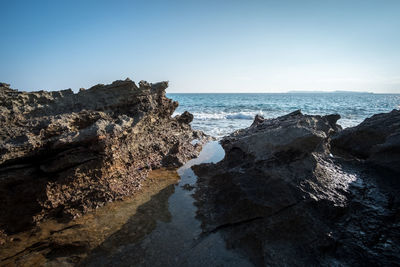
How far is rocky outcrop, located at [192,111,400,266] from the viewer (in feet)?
7.96

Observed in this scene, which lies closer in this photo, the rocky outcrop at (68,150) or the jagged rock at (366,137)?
the rocky outcrop at (68,150)

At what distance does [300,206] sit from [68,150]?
12.4ft

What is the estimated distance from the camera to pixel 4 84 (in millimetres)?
4320

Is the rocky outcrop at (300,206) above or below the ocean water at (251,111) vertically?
above

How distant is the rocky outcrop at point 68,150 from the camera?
10.6 ft

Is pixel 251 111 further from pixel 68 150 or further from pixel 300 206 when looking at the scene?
pixel 68 150

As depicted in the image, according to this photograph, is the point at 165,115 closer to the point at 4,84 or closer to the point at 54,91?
the point at 54,91

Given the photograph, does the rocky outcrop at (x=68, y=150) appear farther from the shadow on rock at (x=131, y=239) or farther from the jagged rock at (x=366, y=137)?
the jagged rock at (x=366, y=137)

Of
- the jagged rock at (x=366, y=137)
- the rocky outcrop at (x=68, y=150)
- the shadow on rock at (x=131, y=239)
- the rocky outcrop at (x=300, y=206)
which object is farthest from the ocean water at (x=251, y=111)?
the shadow on rock at (x=131, y=239)

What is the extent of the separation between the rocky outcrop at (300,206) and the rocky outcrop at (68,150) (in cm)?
188

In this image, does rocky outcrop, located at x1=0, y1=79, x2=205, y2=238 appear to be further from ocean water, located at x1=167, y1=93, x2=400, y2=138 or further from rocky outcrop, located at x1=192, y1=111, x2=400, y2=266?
ocean water, located at x1=167, y1=93, x2=400, y2=138

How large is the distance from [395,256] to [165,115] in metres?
6.64

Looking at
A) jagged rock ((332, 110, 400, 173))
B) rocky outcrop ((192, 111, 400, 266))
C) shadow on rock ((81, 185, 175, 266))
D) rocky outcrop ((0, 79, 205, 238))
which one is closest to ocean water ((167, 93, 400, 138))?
jagged rock ((332, 110, 400, 173))

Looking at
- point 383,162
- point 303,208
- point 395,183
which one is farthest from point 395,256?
Answer: point 383,162
